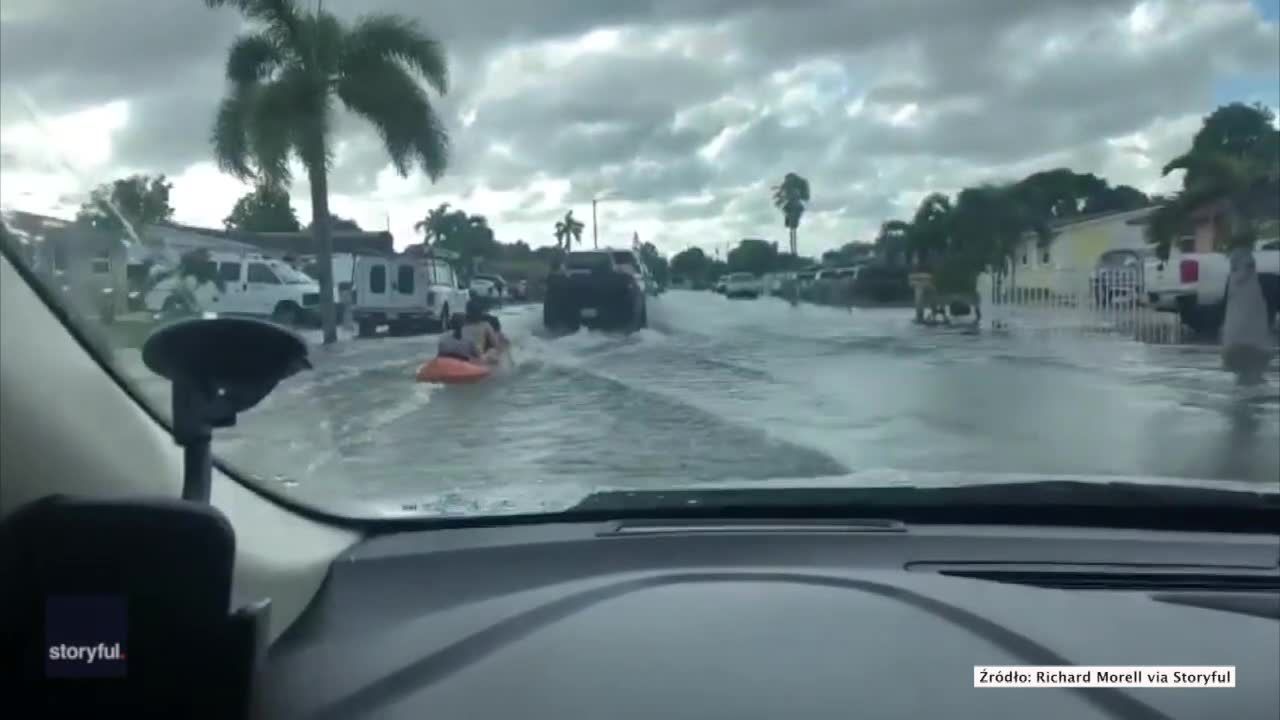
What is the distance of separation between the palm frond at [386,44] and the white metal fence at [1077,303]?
8.51ft

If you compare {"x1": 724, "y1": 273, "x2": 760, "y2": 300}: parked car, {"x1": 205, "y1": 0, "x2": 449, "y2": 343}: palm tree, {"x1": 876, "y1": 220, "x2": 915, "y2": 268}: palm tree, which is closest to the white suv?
{"x1": 205, "y1": 0, "x2": 449, "y2": 343}: palm tree

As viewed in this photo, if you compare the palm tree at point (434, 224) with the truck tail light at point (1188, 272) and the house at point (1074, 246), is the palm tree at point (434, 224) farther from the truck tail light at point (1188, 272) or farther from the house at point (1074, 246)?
the truck tail light at point (1188, 272)

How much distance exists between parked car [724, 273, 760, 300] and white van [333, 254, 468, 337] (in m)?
1.19

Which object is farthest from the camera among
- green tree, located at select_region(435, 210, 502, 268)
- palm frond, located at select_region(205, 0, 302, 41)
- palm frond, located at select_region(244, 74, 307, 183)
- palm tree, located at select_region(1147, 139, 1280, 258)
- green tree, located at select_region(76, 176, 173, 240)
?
palm tree, located at select_region(1147, 139, 1280, 258)

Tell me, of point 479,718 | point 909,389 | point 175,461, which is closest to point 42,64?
point 175,461

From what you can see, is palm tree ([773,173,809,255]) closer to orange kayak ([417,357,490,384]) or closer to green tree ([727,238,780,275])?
green tree ([727,238,780,275])

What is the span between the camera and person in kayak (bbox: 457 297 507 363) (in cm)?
528

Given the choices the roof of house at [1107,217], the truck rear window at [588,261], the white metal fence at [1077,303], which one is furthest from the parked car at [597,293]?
the roof of house at [1107,217]

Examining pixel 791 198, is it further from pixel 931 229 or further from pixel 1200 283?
pixel 1200 283

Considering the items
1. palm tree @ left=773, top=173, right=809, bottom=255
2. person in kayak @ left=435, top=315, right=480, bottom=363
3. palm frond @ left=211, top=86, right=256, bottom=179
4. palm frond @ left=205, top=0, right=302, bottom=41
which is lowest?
person in kayak @ left=435, top=315, right=480, bottom=363

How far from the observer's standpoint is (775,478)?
469 centimetres

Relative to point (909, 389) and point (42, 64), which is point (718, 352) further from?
point (42, 64)

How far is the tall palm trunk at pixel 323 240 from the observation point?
465 cm

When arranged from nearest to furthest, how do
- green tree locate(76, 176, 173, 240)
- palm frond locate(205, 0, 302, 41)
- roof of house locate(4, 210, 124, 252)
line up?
roof of house locate(4, 210, 124, 252), green tree locate(76, 176, 173, 240), palm frond locate(205, 0, 302, 41)
